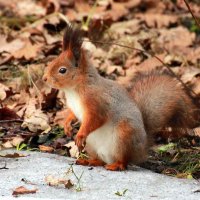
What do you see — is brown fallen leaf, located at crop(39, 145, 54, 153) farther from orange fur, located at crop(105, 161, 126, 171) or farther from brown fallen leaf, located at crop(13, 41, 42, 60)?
brown fallen leaf, located at crop(13, 41, 42, 60)

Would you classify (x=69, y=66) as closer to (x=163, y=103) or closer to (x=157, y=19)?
(x=163, y=103)

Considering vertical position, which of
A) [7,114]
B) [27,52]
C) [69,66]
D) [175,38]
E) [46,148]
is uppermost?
[175,38]

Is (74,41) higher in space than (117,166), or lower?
higher

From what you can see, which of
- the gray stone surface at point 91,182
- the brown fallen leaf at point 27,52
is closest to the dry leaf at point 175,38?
the brown fallen leaf at point 27,52

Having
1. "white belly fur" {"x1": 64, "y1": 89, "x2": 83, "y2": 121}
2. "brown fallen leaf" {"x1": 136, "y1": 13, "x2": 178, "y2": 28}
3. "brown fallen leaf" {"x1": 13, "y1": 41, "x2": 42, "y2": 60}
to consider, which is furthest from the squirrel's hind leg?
"brown fallen leaf" {"x1": 136, "y1": 13, "x2": 178, "y2": 28}

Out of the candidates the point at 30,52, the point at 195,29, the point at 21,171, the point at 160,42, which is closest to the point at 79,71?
the point at 21,171

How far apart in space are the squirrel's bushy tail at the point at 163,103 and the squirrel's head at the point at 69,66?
540 millimetres

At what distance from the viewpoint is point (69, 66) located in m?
4.19

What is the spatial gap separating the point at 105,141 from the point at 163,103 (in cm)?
62

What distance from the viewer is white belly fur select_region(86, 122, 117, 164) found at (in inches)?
162

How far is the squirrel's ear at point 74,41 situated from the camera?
4.13m

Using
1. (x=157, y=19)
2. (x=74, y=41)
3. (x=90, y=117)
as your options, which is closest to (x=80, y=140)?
(x=90, y=117)

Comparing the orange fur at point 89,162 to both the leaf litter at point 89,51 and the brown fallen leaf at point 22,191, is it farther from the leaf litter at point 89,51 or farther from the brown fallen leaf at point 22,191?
the brown fallen leaf at point 22,191

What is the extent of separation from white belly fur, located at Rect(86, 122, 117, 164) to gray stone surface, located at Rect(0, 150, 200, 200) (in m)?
0.10
